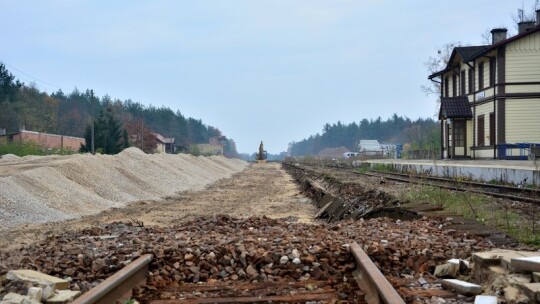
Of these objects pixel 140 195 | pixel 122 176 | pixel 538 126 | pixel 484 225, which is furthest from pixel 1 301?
pixel 538 126

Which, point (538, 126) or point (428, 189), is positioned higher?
point (538, 126)

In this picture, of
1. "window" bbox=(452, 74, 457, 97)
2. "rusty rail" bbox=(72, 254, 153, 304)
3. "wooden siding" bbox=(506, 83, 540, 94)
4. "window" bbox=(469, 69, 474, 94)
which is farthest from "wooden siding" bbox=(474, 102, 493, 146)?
"rusty rail" bbox=(72, 254, 153, 304)

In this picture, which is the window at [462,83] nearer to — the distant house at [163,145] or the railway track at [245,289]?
the railway track at [245,289]

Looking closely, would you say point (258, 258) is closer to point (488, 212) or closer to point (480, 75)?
point (488, 212)

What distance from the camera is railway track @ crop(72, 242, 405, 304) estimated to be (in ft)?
15.9

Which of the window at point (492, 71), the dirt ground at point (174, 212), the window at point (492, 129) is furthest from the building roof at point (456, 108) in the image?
the dirt ground at point (174, 212)

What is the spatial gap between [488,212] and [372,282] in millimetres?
6184

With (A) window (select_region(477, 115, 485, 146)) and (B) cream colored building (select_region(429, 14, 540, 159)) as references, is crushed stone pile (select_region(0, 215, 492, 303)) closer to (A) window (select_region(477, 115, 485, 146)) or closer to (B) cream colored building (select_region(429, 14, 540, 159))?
(B) cream colored building (select_region(429, 14, 540, 159))

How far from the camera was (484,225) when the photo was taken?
824 centimetres

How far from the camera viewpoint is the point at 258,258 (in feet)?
21.5

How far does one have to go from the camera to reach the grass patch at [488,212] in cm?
764

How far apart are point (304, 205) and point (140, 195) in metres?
7.12

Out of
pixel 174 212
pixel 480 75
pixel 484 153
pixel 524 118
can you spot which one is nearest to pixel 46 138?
pixel 480 75

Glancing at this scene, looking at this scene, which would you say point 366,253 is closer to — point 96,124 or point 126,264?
point 126,264
